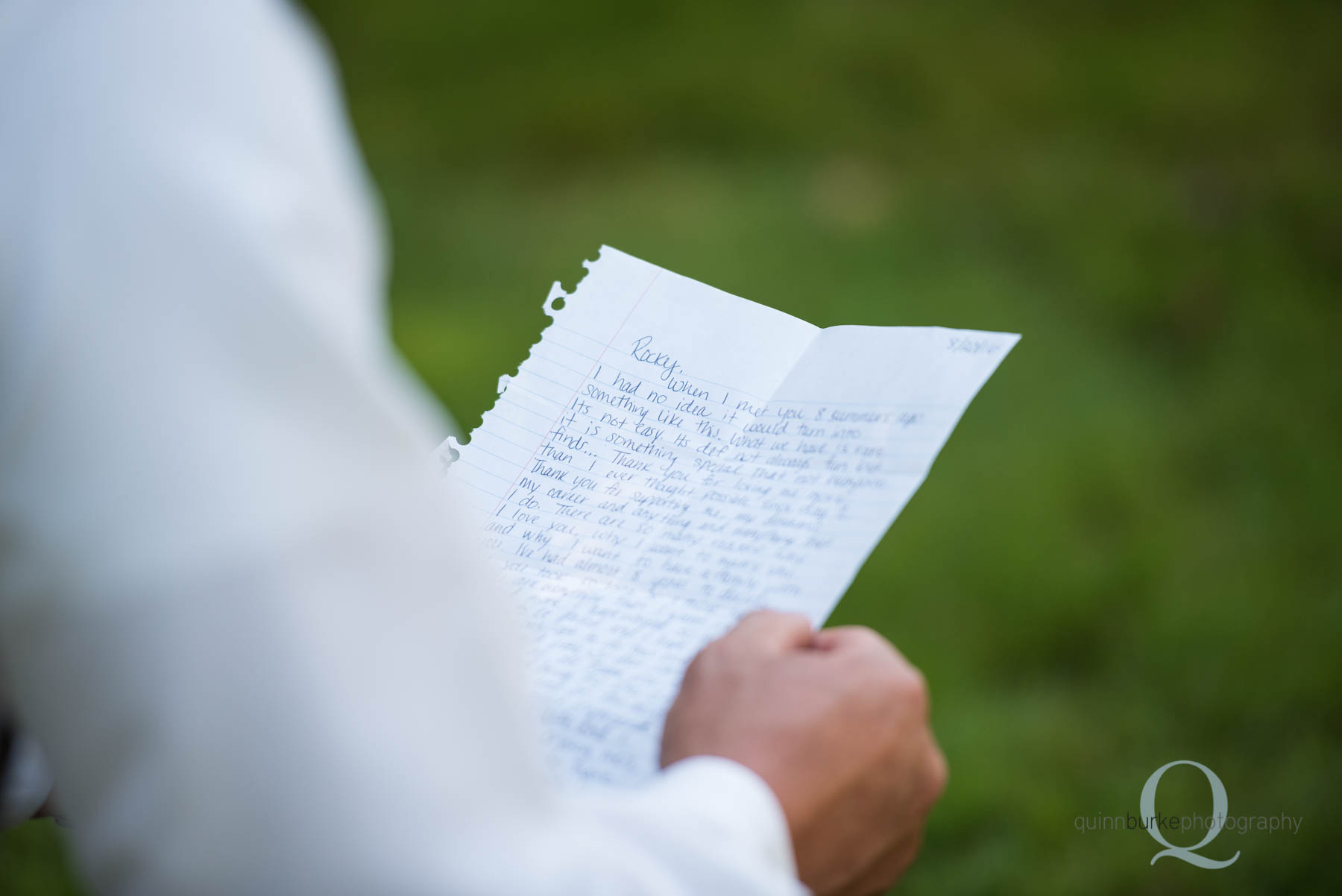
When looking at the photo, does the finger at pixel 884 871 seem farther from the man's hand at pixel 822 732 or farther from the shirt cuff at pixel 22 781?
the shirt cuff at pixel 22 781

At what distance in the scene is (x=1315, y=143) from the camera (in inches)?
136

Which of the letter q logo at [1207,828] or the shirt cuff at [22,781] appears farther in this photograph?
the letter q logo at [1207,828]

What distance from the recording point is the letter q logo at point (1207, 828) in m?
1.76

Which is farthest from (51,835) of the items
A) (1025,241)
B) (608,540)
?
(1025,241)

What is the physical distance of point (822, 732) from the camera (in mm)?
650

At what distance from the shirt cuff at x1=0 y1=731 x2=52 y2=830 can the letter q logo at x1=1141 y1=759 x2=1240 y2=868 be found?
1.71m

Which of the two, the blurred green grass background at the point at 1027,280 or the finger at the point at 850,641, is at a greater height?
the blurred green grass background at the point at 1027,280

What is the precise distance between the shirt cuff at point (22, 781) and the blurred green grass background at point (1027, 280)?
3.82 feet

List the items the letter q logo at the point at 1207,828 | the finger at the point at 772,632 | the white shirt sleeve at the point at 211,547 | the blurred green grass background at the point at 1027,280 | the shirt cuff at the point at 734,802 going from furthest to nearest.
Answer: the blurred green grass background at the point at 1027,280, the letter q logo at the point at 1207,828, the finger at the point at 772,632, the shirt cuff at the point at 734,802, the white shirt sleeve at the point at 211,547

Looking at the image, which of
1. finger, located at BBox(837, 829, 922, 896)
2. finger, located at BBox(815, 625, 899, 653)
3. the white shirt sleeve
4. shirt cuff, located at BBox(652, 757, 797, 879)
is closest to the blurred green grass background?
finger, located at BBox(837, 829, 922, 896)

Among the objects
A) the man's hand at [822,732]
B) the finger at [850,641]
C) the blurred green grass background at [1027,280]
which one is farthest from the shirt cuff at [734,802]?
the blurred green grass background at [1027,280]

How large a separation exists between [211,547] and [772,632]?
1.31 feet

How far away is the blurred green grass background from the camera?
6.56 ft

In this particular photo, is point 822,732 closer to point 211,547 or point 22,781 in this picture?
point 211,547
